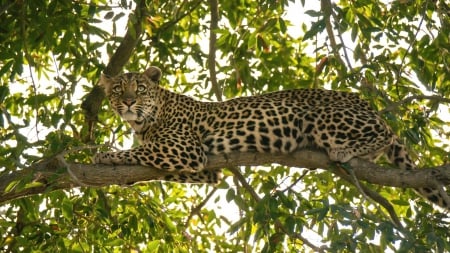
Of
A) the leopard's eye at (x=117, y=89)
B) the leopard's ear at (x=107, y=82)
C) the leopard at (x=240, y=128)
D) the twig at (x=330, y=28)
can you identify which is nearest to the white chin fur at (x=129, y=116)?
the leopard at (x=240, y=128)

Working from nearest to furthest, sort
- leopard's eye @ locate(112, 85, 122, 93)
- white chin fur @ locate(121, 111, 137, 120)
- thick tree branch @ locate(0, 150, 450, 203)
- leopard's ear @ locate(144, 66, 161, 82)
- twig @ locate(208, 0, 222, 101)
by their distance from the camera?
thick tree branch @ locate(0, 150, 450, 203) < white chin fur @ locate(121, 111, 137, 120) < leopard's eye @ locate(112, 85, 122, 93) < leopard's ear @ locate(144, 66, 161, 82) < twig @ locate(208, 0, 222, 101)

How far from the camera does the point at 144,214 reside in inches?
381

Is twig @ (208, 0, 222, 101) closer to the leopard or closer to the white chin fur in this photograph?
the leopard

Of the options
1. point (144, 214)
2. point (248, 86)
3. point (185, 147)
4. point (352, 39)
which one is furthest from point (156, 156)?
point (248, 86)

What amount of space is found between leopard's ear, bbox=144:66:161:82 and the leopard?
9cm

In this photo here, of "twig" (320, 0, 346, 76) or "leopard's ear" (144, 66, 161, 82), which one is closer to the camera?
"twig" (320, 0, 346, 76)

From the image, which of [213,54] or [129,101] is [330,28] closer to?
[213,54]

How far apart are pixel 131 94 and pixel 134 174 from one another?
1.88m

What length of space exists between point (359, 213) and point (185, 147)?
2459 millimetres

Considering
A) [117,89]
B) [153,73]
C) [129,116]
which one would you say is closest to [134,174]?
[129,116]

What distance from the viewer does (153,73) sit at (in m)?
10.5

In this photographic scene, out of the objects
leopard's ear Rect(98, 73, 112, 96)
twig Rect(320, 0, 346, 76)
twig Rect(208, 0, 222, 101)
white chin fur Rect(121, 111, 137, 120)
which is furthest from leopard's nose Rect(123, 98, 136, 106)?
twig Rect(320, 0, 346, 76)

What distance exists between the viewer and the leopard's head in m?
9.94

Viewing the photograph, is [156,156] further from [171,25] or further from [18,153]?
[171,25]
